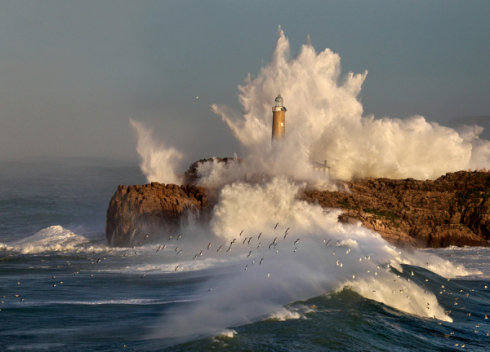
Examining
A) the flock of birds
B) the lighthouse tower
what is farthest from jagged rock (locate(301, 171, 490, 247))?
the lighthouse tower

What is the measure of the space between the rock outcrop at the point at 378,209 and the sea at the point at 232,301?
1989mm

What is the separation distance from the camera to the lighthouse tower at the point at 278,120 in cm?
4353

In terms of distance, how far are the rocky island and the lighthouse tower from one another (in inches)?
243

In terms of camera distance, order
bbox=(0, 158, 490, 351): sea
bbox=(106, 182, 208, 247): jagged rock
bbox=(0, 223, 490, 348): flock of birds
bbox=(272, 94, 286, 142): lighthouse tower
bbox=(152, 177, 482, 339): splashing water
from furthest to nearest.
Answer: bbox=(272, 94, 286, 142): lighthouse tower, bbox=(106, 182, 208, 247): jagged rock, bbox=(0, 223, 490, 348): flock of birds, bbox=(152, 177, 482, 339): splashing water, bbox=(0, 158, 490, 351): sea

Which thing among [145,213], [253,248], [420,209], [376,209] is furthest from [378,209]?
[145,213]

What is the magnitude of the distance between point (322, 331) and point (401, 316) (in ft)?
11.0

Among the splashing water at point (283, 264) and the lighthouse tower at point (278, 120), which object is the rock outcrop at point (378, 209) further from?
the lighthouse tower at point (278, 120)

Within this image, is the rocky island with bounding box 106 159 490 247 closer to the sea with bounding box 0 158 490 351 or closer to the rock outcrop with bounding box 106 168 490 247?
the rock outcrop with bounding box 106 168 490 247

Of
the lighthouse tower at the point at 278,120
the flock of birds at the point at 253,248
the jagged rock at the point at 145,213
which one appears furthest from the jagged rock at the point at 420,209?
the jagged rock at the point at 145,213

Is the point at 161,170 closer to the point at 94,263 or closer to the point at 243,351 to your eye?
the point at 94,263

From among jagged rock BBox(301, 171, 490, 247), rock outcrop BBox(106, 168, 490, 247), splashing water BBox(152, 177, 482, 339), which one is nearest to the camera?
splashing water BBox(152, 177, 482, 339)

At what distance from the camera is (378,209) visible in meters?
36.5

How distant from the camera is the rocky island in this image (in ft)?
106

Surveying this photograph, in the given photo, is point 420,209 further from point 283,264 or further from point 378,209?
point 283,264
